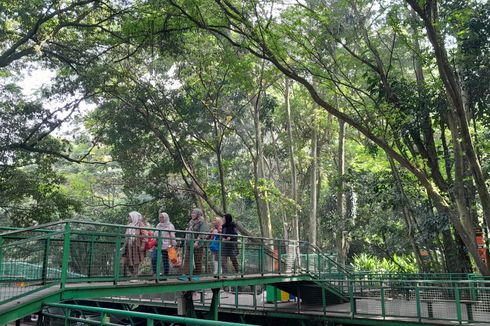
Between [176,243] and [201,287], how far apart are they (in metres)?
1.23

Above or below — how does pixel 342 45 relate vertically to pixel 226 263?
above

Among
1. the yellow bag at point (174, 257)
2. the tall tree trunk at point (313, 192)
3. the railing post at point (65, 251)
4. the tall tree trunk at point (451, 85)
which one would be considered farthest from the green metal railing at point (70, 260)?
the tall tree trunk at point (313, 192)

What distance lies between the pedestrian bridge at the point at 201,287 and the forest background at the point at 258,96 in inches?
68.5

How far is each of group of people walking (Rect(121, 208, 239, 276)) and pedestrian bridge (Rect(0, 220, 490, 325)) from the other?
121mm

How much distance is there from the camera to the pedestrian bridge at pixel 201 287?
6.77 meters

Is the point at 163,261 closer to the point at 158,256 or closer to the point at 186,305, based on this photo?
the point at 158,256

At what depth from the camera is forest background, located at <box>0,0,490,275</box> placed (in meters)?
12.7

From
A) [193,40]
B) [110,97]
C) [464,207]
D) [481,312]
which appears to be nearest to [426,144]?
[464,207]

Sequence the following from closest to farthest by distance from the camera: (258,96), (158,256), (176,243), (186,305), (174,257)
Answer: (158,256)
(174,257)
(176,243)
(186,305)
(258,96)

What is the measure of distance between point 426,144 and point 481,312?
5.66m

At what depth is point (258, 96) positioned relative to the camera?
64.4 feet

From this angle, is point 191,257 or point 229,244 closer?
point 191,257

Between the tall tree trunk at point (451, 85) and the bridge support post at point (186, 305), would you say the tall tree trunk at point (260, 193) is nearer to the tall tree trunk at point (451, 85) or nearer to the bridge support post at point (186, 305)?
the bridge support post at point (186, 305)

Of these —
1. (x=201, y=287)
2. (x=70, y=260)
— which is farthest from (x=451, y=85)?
(x=70, y=260)
